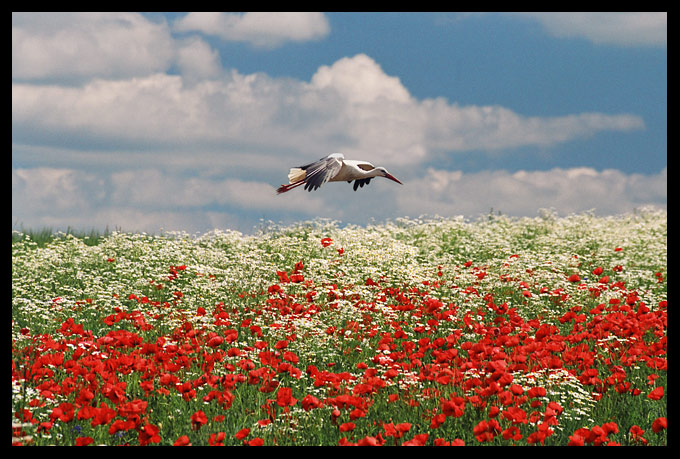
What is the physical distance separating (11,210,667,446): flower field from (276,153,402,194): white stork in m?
1.34

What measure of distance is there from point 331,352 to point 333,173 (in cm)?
173

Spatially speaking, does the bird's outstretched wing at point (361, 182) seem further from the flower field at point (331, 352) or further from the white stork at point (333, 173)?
the flower field at point (331, 352)

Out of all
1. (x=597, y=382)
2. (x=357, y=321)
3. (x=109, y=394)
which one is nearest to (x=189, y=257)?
(x=357, y=321)

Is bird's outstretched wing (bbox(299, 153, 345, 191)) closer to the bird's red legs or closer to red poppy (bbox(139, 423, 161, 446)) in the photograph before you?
the bird's red legs

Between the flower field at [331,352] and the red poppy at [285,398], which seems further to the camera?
the flower field at [331,352]

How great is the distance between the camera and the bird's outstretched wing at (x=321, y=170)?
5492mm

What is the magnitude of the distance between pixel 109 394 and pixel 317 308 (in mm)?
3330

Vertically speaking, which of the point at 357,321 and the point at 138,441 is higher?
the point at 357,321

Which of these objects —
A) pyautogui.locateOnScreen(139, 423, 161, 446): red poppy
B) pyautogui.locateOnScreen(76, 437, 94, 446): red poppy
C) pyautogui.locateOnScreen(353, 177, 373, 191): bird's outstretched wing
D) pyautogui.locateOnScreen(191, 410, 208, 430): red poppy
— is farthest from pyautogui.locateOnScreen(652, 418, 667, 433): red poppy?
pyautogui.locateOnScreen(76, 437, 94, 446): red poppy

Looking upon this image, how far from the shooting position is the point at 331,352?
6.23 m

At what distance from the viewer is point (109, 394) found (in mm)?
4527

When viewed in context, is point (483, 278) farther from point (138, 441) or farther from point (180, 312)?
point (138, 441)

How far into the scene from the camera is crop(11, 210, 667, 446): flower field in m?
4.45

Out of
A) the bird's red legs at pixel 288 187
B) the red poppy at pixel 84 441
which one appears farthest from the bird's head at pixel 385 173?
the red poppy at pixel 84 441
